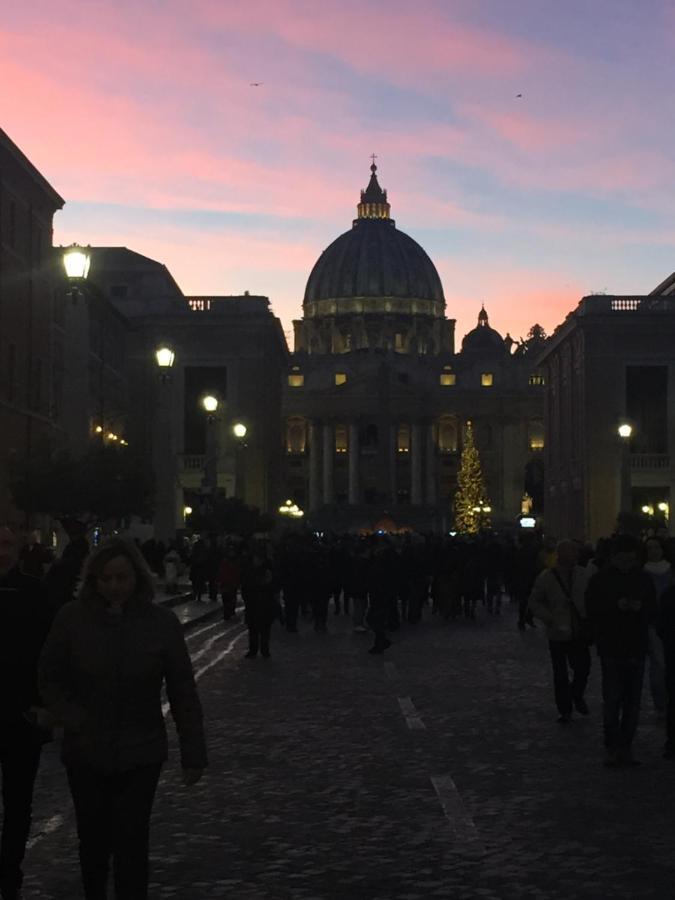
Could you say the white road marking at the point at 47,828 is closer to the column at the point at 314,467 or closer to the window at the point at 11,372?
the window at the point at 11,372

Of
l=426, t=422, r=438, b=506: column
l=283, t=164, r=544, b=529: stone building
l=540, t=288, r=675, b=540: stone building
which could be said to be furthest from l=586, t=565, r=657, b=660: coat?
l=426, t=422, r=438, b=506: column

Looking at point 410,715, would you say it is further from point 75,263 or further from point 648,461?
point 648,461

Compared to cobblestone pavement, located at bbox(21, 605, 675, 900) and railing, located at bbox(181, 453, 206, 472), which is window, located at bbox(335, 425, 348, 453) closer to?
railing, located at bbox(181, 453, 206, 472)

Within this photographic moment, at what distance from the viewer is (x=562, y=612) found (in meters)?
16.2

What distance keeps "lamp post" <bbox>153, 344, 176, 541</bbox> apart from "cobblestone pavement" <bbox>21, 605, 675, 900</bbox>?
17.7 meters

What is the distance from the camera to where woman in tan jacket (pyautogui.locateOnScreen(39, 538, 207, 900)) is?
22.4 feet

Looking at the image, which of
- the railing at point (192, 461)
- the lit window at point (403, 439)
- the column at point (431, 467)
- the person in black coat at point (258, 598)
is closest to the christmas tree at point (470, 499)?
the column at point (431, 467)

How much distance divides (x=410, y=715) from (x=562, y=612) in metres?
1.70

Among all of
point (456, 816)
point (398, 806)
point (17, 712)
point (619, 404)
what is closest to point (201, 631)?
point (398, 806)

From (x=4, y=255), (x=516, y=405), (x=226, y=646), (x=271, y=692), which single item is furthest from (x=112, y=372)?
(x=516, y=405)

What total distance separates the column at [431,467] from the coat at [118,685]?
585 feet

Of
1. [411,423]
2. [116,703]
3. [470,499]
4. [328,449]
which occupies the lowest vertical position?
[116,703]

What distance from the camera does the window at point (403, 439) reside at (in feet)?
619

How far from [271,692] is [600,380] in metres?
75.4
